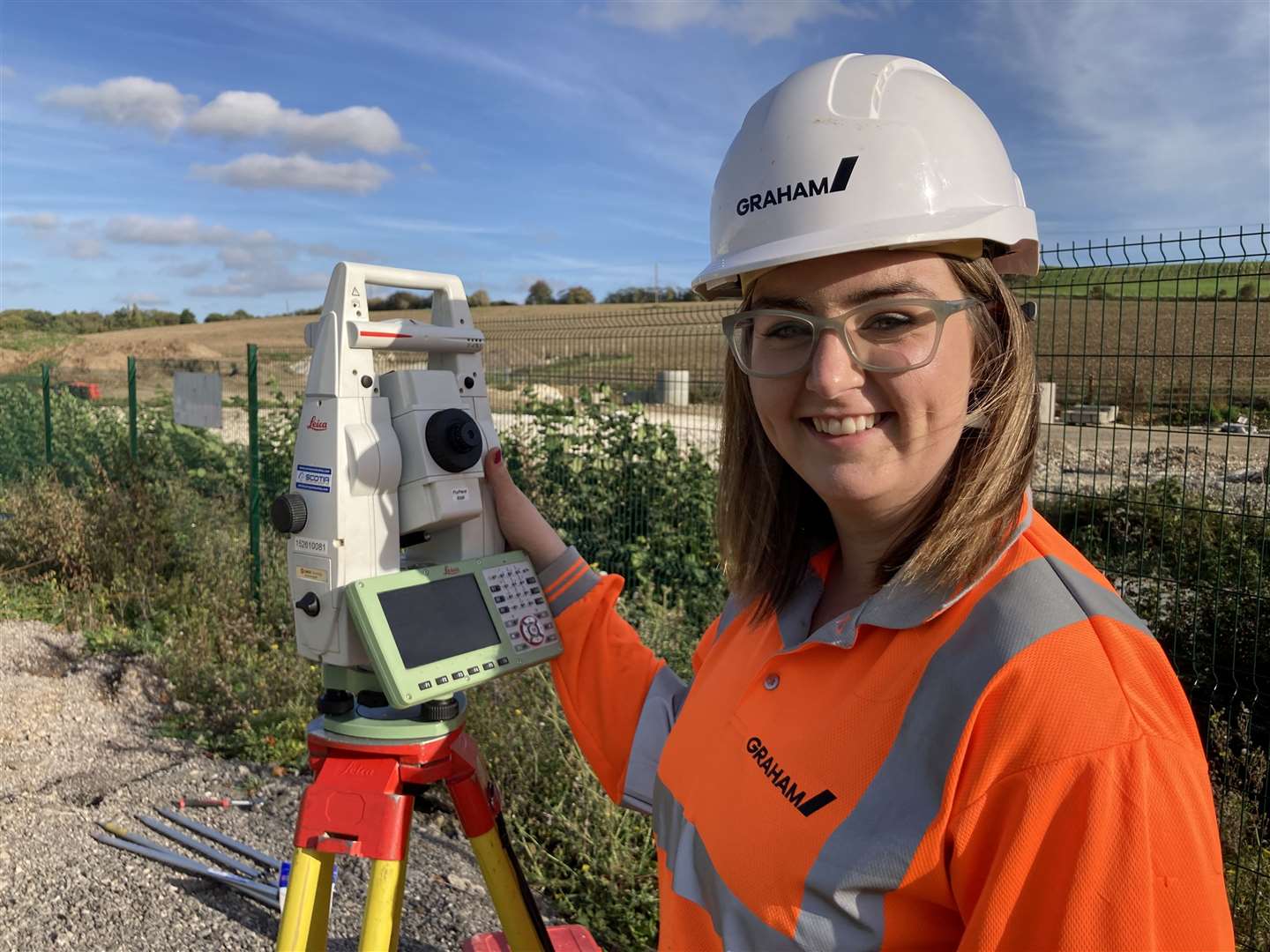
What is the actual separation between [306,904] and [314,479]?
0.79m

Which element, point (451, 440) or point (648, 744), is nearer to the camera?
point (648, 744)

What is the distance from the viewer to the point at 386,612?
1716mm

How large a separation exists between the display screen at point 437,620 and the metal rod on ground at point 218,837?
187cm

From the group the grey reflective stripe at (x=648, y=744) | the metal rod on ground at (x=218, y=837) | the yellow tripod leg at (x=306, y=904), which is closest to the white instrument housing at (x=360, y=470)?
the yellow tripod leg at (x=306, y=904)

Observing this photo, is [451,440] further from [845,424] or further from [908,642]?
[908,642]

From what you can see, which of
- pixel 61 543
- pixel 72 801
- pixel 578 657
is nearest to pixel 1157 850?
pixel 578 657

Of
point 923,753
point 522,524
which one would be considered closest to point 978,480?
point 923,753

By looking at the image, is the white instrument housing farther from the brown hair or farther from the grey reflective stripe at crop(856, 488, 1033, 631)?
the grey reflective stripe at crop(856, 488, 1033, 631)

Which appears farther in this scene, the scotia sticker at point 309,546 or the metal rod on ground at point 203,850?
the metal rod on ground at point 203,850

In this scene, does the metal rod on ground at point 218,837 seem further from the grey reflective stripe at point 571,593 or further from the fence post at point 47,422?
the fence post at point 47,422

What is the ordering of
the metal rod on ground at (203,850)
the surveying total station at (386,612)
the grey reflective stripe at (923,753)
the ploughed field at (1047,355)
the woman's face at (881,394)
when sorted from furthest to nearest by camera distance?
the ploughed field at (1047,355), the metal rod on ground at (203,850), the surveying total station at (386,612), the woman's face at (881,394), the grey reflective stripe at (923,753)

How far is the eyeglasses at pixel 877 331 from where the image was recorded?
1.10 metres

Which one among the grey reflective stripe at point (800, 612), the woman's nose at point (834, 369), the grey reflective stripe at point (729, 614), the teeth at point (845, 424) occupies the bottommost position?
the grey reflective stripe at point (729, 614)

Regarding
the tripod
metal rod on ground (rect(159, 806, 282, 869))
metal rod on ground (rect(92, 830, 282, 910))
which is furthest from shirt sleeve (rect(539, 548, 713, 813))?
metal rod on ground (rect(159, 806, 282, 869))
